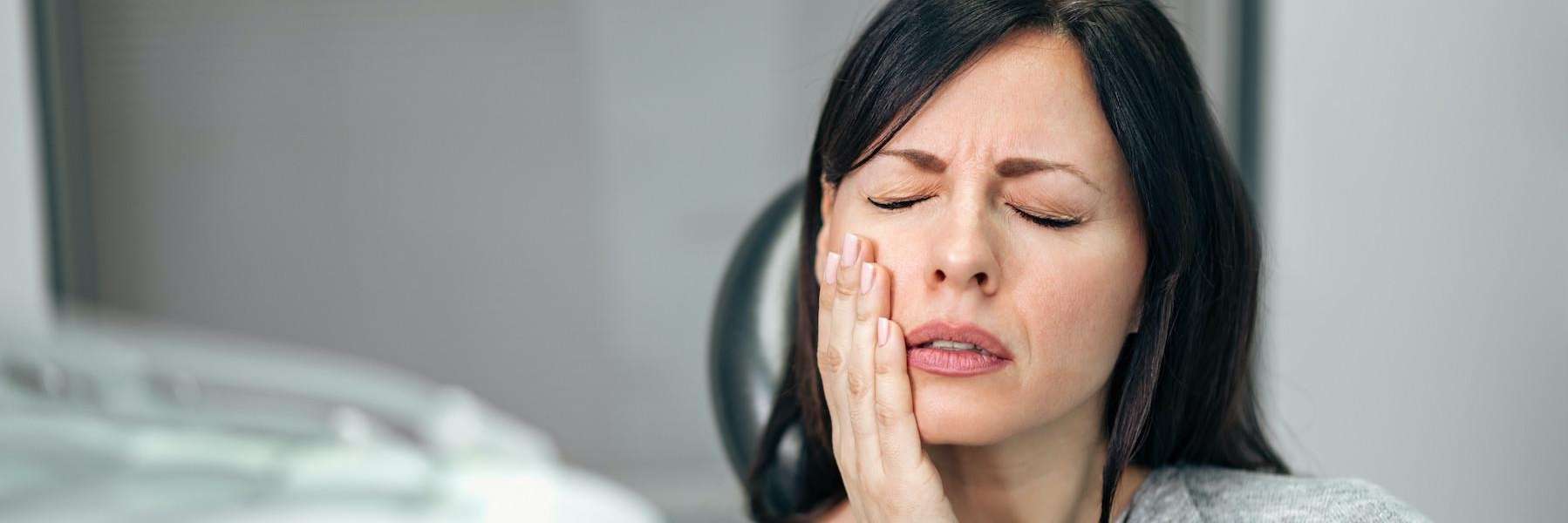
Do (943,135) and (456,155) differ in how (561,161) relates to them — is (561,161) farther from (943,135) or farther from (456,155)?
(943,135)

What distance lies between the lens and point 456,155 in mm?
2586

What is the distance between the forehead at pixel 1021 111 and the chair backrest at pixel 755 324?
0.35m

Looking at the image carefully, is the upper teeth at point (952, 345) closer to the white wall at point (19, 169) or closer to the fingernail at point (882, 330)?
the fingernail at point (882, 330)

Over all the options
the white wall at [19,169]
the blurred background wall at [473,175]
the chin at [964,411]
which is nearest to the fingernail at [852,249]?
the chin at [964,411]

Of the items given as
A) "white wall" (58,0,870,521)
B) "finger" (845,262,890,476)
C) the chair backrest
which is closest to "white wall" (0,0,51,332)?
"white wall" (58,0,870,521)

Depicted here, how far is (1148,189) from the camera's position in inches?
36.4

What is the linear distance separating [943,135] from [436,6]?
1888 millimetres

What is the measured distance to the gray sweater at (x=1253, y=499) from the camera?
1.01 meters

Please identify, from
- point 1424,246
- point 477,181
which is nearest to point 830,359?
point 1424,246

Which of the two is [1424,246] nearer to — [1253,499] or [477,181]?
[1253,499]

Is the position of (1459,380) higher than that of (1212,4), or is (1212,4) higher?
(1212,4)

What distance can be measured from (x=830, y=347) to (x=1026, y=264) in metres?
0.18

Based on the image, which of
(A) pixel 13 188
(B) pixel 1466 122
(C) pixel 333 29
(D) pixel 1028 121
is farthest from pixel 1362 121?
(A) pixel 13 188

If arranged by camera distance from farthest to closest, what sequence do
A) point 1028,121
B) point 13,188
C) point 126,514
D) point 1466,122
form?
point 13,188, point 1466,122, point 1028,121, point 126,514
